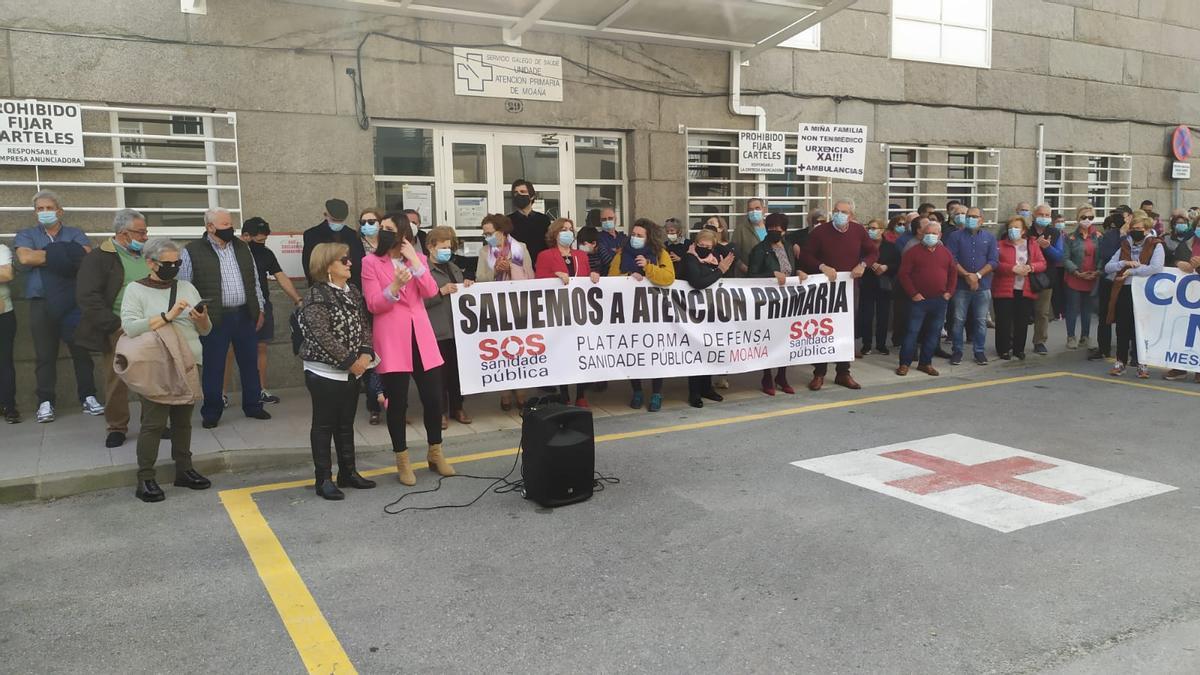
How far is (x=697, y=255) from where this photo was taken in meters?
8.43

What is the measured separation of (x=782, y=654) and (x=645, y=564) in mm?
1104

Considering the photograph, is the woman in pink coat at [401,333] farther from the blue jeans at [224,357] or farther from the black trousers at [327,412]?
the blue jeans at [224,357]

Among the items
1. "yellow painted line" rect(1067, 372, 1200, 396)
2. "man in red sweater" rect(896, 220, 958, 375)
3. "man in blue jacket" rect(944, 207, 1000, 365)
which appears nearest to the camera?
"yellow painted line" rect(1067, 372, 1200, 396)

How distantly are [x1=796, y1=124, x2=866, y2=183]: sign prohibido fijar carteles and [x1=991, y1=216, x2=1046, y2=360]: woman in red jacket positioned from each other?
85.5 inches

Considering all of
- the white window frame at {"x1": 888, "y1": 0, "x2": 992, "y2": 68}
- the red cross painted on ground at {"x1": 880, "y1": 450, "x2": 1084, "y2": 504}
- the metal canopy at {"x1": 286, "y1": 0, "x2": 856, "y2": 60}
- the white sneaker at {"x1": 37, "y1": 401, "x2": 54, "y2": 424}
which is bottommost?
the red cross painted on ground at {"x1": 880, "y1": 450, "x2": 1084, "y2": 504}

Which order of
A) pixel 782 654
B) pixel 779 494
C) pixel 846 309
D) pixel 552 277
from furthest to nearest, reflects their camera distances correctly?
1. pixel 846 309
2. pixel 552 277
3. pixel 779 494
4. pixel 782 654

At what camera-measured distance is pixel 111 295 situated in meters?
6.98

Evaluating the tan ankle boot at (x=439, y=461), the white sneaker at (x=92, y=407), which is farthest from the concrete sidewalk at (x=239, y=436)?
the tan ankle boot at (x=439, y=461)

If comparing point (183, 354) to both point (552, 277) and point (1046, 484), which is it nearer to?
point (552, 277)

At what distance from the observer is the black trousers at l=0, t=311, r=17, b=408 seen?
301 inches

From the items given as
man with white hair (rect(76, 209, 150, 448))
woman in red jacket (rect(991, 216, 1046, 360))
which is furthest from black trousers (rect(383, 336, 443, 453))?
woman in red jacket (rect(991, 216, 1046, 360))

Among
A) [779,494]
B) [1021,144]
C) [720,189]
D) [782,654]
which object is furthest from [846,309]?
[1021,144]

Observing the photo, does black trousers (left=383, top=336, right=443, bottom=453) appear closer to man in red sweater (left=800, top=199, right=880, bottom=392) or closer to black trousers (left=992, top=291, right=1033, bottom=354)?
man in red sweater (left=800, top=199, right=880, bottom=392)

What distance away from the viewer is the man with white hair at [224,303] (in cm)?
745
